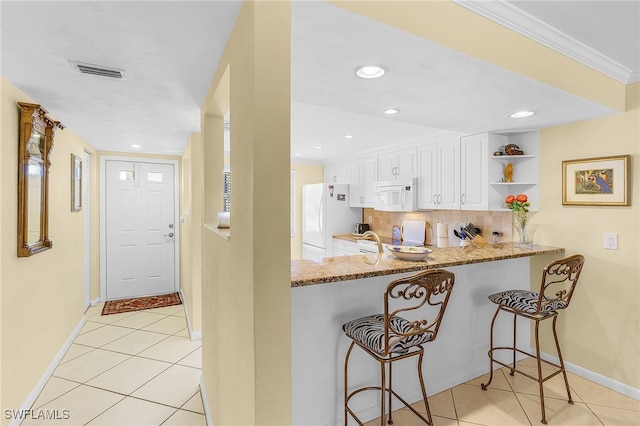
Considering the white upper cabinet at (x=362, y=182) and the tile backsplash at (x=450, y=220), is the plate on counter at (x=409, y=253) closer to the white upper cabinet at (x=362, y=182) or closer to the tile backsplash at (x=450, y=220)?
the tile backsplash at (x=450, y=220)

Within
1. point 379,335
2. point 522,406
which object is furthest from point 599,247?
point 379,335

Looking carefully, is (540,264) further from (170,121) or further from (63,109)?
(63,109)

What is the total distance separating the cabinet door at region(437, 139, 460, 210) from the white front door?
3.95m

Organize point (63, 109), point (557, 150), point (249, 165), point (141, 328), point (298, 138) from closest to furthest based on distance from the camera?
point (249, 165) → point (63, 109) → point (557, 150) → point (141, 328) → point (298, 138)

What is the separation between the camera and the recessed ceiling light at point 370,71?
64.3 inches

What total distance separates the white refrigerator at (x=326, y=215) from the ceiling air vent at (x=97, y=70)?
3540mm

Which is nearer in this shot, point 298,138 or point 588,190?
point 588,190

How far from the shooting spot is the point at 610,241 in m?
2.48

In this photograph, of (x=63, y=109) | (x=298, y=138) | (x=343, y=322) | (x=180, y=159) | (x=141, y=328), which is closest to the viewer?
(x=343, y=322)

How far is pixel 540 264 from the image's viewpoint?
115 inches

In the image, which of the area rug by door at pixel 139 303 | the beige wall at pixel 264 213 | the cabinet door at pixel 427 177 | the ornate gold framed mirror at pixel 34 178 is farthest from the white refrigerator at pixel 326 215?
the beige wall at pixel 264 213

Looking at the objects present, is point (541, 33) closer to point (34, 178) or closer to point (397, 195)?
point (397, 195)

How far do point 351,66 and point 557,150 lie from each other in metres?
2.30

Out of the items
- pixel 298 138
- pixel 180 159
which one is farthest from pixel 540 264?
pixel 180 159
